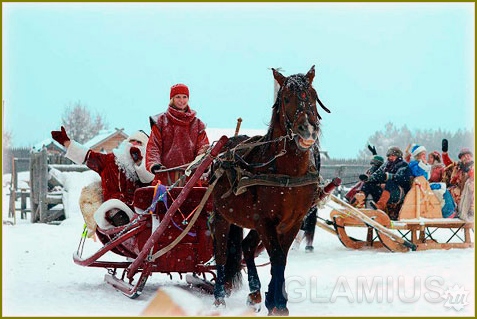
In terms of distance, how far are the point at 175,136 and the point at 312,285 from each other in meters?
2.25

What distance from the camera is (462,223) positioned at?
40.0ft

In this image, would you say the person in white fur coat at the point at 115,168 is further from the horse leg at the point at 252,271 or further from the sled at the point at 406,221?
the sled at the point at 406,221

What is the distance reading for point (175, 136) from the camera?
733 cm

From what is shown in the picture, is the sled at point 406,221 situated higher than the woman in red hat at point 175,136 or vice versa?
the woman in red hat at point 175,136

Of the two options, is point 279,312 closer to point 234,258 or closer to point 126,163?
point 234,258

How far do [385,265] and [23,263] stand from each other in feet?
16.8

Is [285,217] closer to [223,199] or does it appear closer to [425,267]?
[223,199]

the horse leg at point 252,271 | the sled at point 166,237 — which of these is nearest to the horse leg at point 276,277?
the horse leg at point 252,271

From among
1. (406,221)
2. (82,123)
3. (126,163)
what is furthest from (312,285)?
(82,123)

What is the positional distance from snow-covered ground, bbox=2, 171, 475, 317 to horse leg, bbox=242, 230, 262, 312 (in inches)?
5.5

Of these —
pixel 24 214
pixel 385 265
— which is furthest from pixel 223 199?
pixel 24 214

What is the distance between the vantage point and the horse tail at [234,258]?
6.61 m

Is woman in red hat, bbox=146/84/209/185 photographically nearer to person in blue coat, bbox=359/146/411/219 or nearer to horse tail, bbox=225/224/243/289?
horse tail, bbox=225/224/243/289

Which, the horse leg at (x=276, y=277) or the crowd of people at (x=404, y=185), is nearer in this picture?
the horse leg at (x=276, y=277)
